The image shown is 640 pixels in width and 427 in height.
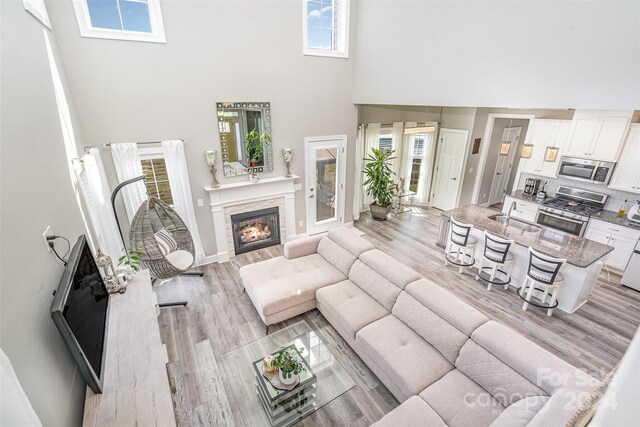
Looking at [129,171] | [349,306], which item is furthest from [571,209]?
[129,171]

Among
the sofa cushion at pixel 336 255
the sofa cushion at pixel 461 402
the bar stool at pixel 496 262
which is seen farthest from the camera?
the bar stool at pixel 496 262

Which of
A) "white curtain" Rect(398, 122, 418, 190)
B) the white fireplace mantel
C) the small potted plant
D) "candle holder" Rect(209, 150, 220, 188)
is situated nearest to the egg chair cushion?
the white fireplace mantel

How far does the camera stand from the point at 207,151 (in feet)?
15.6

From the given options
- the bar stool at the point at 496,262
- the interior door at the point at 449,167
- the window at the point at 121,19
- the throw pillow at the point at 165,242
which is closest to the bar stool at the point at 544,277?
the bar stool at the point at 496,262

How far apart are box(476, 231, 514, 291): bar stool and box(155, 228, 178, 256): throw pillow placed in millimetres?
4844

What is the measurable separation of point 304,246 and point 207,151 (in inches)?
86.3

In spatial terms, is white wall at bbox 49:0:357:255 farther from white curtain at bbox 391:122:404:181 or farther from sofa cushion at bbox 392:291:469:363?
sofa cushion at bbox 392:291:469:363

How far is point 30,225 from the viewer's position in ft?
5.69

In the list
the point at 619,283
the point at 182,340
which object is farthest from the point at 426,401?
the point at 619,283

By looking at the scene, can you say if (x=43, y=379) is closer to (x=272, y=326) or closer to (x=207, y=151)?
(x=272, y=326)

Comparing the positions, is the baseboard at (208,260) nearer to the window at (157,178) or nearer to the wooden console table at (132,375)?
the window at (157,178)

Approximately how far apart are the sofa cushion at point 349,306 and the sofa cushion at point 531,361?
1066 mm

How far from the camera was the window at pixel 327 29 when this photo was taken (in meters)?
5.18

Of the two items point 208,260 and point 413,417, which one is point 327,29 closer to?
point 208,260
